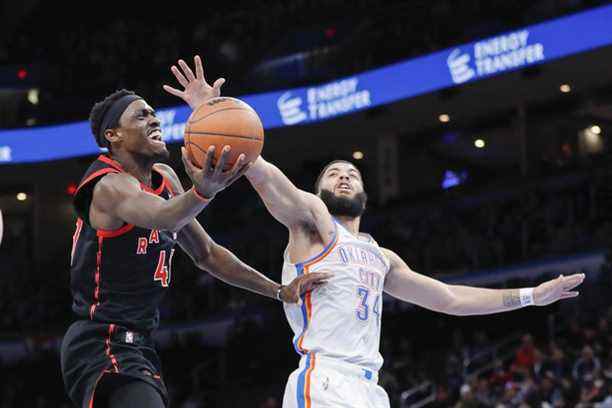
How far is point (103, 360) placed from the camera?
4.51 metres

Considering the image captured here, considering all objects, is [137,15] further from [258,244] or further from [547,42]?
[547,42]

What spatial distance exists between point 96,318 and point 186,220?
2.26ft

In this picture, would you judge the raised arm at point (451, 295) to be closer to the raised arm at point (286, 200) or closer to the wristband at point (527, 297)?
the wristband at point (527, 297)

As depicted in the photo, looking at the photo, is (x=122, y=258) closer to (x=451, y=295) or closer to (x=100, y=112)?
(x=100, y=112)

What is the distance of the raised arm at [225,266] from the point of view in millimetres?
5172

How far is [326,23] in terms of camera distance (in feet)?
76.0

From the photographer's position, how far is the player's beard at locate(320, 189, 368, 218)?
574 cm

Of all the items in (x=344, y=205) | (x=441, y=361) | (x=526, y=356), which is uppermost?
(x=441, y=361)

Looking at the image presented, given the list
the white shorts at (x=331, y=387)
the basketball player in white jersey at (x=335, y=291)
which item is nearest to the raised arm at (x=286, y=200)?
the basketball player in white jersey at (x=335, y=291)

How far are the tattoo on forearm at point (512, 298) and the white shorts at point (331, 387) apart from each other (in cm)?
99

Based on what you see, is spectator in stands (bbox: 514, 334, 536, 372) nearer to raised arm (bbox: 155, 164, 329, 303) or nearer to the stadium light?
raised arm (bbox: 155, 164, 329, 303)

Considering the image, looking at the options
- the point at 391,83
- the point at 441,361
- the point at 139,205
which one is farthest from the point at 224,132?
the point at 391,83

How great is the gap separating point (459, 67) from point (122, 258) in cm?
1509

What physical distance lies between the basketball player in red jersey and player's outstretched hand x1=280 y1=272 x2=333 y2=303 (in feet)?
2.56
